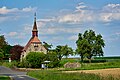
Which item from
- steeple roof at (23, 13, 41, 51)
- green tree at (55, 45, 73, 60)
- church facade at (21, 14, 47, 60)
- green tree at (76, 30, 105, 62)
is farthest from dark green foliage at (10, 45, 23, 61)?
green tree at (76, 30, 105, 62)

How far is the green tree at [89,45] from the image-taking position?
12335 centimetres

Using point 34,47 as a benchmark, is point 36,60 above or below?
below

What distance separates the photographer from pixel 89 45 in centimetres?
12388

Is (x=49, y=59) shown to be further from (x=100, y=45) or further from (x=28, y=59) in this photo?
(x=100, y=45)

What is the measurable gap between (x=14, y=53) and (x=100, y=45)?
3857 centimetres

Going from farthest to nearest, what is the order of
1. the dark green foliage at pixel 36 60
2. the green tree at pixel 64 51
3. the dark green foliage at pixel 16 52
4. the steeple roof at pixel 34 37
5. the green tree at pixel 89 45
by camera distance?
the green tree at pixel 64 51, the dark green foliage at pixel 16 52, the steeple roof at pixel 34 37, the green tree at pixel 89 45, the dark green foliage at pixel 36 60

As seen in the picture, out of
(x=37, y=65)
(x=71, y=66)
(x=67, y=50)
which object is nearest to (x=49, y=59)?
(x=37, y=65)

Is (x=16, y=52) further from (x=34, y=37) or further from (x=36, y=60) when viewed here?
(x=36, y=60)

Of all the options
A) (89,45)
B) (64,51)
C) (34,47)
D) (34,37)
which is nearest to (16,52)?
(34,37)

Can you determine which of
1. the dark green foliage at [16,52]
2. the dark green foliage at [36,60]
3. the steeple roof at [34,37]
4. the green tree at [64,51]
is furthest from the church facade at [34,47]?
the green tree at [64,51]

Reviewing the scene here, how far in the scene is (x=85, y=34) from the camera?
430 feet

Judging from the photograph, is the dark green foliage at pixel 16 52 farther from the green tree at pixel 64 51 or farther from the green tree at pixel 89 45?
the green tree at pixel 89 45

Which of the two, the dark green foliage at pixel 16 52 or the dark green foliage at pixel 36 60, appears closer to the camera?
the dark green foliage at pixel 36 60

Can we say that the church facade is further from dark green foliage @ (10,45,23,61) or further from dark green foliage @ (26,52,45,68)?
dark green foliage @ (26,52,45,68)
